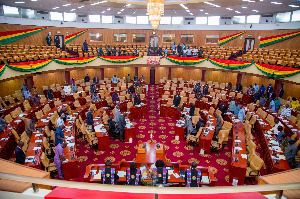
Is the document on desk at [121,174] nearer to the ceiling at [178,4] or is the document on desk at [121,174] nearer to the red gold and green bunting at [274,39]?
the ceiling at [178,4]

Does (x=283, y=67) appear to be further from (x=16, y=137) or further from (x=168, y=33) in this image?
(x=16, y=137)

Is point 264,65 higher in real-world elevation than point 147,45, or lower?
lower

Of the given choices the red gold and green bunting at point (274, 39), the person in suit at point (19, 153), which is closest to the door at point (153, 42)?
the red gold and green bunting at point (274, 39)

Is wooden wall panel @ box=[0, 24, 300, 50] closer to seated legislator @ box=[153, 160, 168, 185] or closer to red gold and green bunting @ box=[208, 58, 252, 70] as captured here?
red gold and green bunting @ box=[208, 58, 252, 70]

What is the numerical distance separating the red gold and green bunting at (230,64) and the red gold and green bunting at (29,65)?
1509 cm

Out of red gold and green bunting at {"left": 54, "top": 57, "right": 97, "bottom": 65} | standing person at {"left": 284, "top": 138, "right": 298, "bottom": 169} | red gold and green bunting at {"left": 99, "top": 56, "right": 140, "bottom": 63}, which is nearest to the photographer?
standing person at {"left": 284, "top": 138, "right": 298, "bottom": 169}

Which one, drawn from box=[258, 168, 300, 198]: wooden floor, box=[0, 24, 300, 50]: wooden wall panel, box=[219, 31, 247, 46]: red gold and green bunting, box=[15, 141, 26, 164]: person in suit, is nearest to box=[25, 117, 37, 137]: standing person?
box=[15, 141, 26, 164]: person in suit

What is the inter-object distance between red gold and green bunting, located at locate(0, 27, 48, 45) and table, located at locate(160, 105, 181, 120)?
50.0ft

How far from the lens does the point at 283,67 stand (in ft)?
46.9

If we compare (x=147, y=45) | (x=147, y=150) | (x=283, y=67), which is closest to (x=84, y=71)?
(x=147, y=45)

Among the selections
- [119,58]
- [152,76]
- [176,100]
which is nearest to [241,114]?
[176,100]

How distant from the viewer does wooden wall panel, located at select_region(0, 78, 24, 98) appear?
52.6ft

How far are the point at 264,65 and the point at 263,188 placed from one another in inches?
639

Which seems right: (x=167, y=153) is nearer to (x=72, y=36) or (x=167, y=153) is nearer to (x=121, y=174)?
(x=121, y=174)
